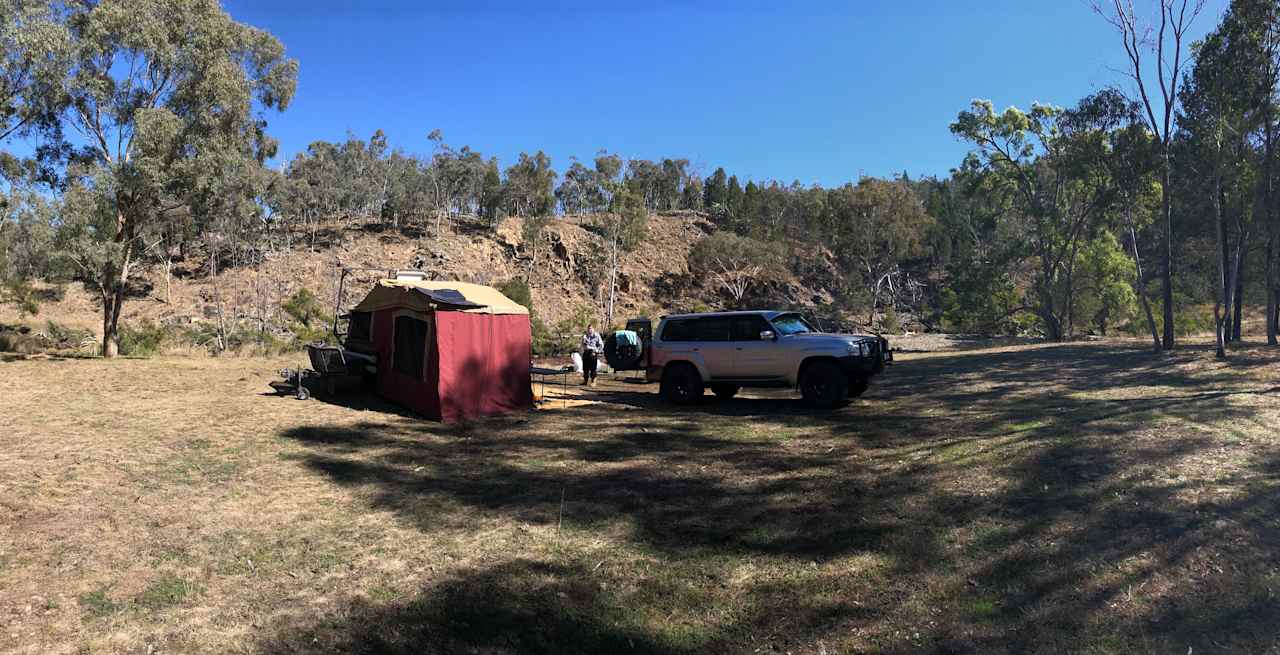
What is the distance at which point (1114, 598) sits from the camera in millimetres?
4000

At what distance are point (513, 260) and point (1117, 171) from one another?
4366 cm

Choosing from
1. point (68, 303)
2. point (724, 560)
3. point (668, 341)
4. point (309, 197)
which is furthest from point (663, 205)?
point (724, 560)

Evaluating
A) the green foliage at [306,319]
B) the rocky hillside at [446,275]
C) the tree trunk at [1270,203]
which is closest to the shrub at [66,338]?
the green foliage at [306,319]

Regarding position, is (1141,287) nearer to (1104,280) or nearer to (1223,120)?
(1223,120)

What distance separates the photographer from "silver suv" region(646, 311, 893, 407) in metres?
11.1

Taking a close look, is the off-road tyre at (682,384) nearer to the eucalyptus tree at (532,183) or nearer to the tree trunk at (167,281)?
the tree trunk at (167,281)

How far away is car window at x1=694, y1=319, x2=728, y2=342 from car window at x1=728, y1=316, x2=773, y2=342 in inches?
5.3

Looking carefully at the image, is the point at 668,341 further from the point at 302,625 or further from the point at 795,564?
the point at 302,625

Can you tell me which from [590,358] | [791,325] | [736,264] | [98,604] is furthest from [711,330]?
[736,264]

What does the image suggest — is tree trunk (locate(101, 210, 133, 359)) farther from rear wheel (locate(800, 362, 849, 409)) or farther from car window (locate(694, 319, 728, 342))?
rear wheel (locate(800, 362, 849, 409))

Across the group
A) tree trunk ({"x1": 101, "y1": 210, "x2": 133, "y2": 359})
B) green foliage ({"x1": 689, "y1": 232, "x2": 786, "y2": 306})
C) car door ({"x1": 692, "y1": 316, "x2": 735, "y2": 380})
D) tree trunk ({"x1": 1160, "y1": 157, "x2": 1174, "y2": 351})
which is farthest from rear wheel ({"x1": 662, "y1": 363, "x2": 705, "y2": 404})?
green foliage ({"x1": 689, "y1": 232, "x2": 786, "y2": 306})

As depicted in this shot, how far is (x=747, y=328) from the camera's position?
11.9m

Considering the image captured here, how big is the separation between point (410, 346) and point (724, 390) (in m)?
6.18

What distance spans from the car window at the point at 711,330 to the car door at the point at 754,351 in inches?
6.2
